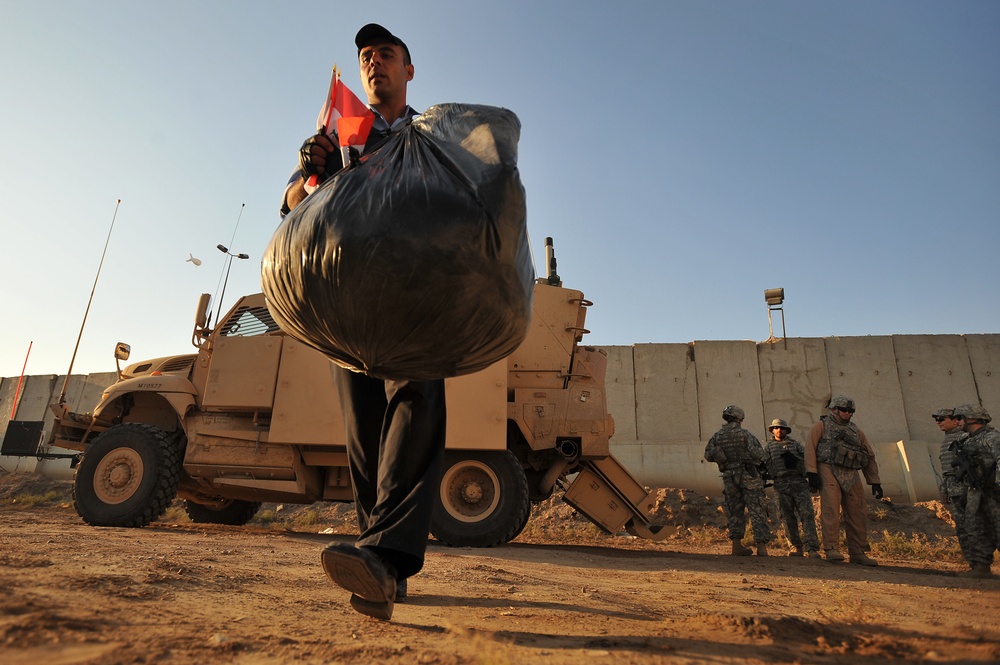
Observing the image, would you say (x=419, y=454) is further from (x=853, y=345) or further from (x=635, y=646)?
(x=853, y=345)

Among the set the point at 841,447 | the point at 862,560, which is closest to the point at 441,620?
the point at 862,560

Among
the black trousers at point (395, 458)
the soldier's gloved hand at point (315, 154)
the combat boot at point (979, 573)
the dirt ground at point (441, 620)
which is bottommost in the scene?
the combat boot at point (979, 573)

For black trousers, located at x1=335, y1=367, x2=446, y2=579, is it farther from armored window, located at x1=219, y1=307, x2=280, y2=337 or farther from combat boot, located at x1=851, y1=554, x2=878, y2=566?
combat boot, located at x1=851, y1=554, x2=878, y2=566

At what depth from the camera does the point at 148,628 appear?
3.85ft

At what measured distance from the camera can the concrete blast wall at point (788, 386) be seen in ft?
37.6

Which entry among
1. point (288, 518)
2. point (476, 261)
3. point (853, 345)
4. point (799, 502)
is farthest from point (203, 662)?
point (853, 345)

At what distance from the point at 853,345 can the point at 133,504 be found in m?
12.8

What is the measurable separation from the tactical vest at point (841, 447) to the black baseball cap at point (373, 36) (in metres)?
6.74

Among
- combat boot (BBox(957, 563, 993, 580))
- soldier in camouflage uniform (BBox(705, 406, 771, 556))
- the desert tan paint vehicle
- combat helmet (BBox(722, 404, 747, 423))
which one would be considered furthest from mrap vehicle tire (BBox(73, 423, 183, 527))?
combat boot (BBox(957, 563, 993, 580))

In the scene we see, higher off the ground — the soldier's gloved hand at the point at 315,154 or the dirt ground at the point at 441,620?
the soldier's gloved hand at the point at 315,154

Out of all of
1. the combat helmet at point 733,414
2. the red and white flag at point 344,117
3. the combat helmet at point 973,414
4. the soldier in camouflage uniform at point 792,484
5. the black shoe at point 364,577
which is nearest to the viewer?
the black shoe at point 364,577

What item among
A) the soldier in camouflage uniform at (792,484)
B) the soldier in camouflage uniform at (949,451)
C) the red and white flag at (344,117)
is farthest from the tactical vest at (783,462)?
the red and white flag at (344,117)

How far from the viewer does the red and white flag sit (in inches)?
67.2

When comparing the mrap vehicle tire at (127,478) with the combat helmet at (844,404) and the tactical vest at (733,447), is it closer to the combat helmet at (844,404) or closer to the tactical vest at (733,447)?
the tactical vest at (733,447)
